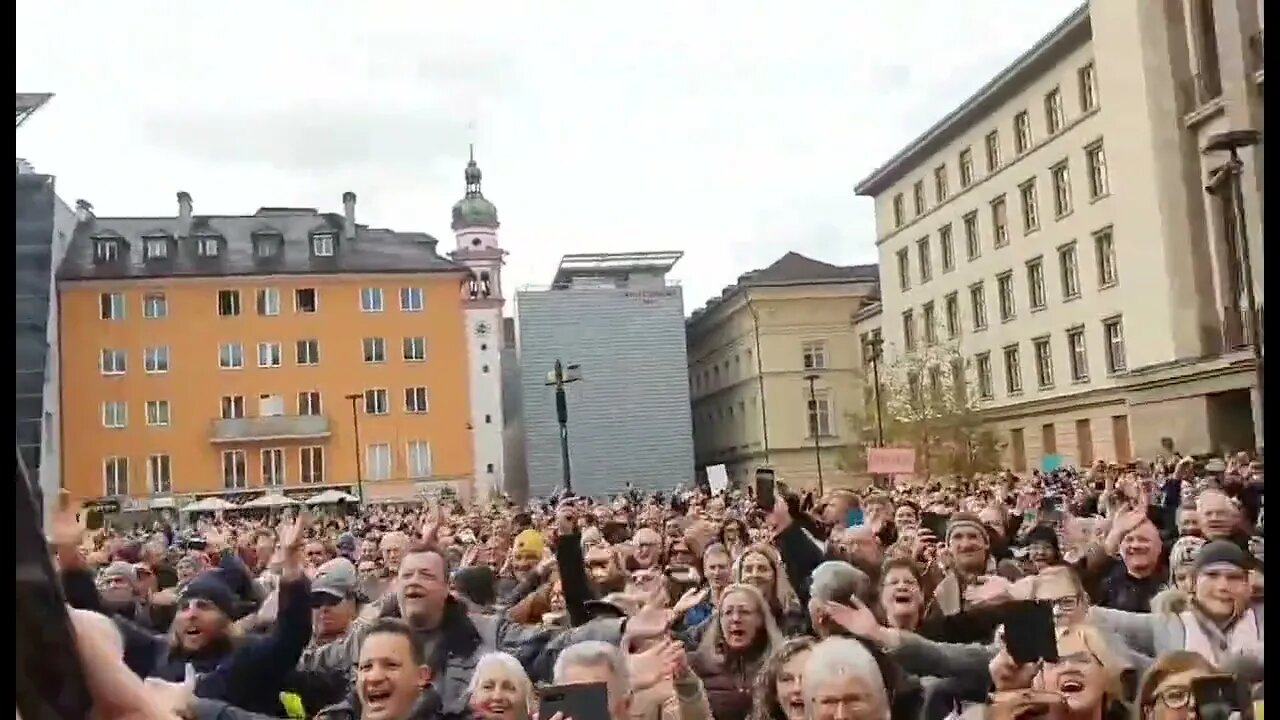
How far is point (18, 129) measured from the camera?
3.03 metres

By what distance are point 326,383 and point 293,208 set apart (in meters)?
0.49

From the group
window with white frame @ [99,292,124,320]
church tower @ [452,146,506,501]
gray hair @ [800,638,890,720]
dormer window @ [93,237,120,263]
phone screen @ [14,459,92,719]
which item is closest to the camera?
phone screen @ [14,459,92,719]

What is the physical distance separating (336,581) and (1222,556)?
219 cm

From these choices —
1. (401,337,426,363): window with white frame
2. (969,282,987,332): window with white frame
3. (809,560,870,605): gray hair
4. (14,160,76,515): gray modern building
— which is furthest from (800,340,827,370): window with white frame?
(14,160,76,515): gray modern building

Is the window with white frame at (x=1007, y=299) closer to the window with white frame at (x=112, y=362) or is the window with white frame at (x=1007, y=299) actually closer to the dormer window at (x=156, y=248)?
the dormer window at (x=156, y=248)

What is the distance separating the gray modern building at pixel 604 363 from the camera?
12.5ft

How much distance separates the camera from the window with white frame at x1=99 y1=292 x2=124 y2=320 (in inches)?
134

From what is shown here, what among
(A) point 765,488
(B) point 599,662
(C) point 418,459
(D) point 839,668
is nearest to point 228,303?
(C) point 418,459

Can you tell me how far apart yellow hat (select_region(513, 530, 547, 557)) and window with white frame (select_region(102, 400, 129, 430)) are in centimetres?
109

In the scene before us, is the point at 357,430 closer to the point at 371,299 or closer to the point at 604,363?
the point at 371,299

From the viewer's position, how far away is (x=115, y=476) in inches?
133

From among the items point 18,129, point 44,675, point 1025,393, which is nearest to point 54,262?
point 18,129

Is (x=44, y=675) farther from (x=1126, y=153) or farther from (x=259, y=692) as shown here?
(x=1126, y=153)

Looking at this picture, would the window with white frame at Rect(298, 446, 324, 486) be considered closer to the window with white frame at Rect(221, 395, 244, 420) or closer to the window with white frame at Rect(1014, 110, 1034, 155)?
the window with white frame at Rect(221, 395, 244, 420)
